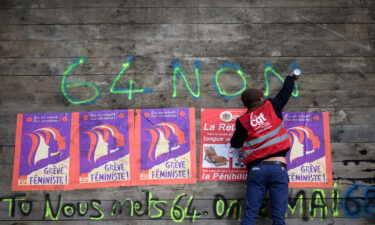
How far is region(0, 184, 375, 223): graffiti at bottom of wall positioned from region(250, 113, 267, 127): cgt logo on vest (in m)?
0.93

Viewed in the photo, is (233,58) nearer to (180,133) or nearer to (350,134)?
(180,133)

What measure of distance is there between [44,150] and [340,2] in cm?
366

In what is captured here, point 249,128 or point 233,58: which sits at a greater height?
point 233,58

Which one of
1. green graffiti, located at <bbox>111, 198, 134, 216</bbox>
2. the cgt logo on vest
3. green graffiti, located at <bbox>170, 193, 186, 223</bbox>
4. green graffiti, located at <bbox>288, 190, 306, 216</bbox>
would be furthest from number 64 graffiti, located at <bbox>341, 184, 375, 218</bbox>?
green graffiti, located at <bbox>111, 198, 134, 216</bbox>

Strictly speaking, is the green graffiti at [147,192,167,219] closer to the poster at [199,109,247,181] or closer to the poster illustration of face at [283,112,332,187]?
the poster at [199,109,247,181]

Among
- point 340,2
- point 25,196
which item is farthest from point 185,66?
point 25,196

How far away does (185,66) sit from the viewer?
3338mm

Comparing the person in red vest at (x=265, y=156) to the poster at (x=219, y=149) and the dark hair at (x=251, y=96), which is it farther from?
the poster at (x=219, y=149)

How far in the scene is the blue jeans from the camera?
2.70 m

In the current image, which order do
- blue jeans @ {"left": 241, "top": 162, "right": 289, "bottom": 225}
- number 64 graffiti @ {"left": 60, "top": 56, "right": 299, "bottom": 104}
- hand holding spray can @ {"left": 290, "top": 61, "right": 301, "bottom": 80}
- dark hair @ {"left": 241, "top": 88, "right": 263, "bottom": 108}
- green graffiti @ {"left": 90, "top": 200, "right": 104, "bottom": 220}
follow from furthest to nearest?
number 64 graffiti @ {"left": 60, "top": 56, "right": 299, "bottom": 104}
green graffiti @ {"left": 90, "top": 200, "right": 104, "bottom": 220}
hand holding spray can @ {"left": 290, "top": 61, "right": 301, "bottom": 80}
dark hair @ {"left": 241, "top": 88, "right": 263, "bottom": 108}
blue jeans @ {"left": 241, "top": 162, "right": 289, "bottom": 225}

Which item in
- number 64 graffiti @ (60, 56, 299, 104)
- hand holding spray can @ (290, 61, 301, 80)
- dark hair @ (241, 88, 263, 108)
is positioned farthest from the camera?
number 64 graffiti @ (60, 56, 299, 104)

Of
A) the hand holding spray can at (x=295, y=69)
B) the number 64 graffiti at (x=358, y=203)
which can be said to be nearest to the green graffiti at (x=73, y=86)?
the hand holding spray can at (x=295, y=69)

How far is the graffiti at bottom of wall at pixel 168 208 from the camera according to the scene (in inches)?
127

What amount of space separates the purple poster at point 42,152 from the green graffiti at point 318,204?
2.61 meters
